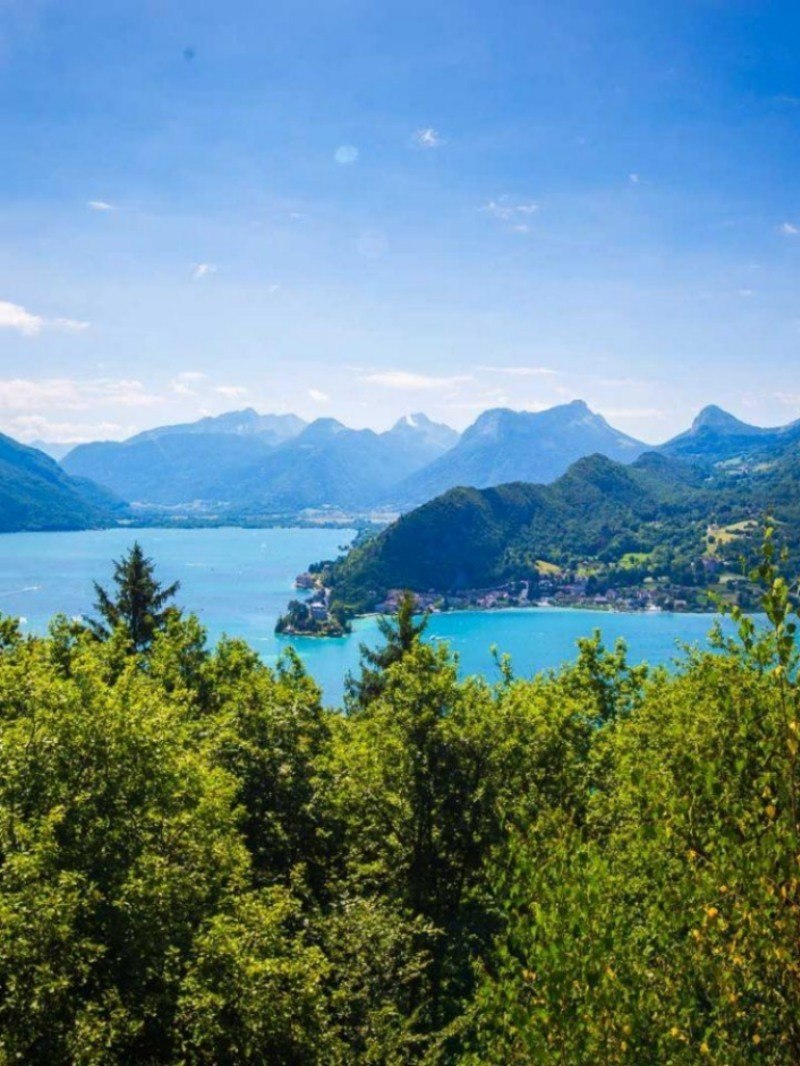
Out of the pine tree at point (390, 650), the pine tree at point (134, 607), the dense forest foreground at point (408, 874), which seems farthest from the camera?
the pine tree at point (390, 650)

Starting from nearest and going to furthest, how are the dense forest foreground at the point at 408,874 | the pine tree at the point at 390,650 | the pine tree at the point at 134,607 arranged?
the dense forest foreground at the point at 408,874, the pine tree at the point at 134,607, the pine tree at the point at 390,650

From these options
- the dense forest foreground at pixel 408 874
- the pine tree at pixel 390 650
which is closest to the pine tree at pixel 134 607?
the pine tree at pixel 390 650

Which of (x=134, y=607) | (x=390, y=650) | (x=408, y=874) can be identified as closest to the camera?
(x=408, y=874)

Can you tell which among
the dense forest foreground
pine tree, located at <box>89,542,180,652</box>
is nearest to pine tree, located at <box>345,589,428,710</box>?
pine tree, located at <box>89,542,180,652</box>

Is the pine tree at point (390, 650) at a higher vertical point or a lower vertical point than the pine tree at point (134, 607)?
lower

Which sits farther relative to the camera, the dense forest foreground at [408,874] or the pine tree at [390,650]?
the pine tree at [390,650]

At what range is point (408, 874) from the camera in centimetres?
2081

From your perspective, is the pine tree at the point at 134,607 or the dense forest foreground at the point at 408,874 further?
the pine tree at the point at 134,607

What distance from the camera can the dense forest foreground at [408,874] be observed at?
8211mm

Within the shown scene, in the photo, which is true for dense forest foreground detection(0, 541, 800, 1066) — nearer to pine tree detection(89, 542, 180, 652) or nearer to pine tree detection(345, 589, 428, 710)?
pine tree detection(345, 589, 428, 710)

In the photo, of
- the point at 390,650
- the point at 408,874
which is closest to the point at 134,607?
the point at 390,650

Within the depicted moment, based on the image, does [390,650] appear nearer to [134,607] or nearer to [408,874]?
[134,607]

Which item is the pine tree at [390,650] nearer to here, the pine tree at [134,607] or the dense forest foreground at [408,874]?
the pine tree at [134,607]

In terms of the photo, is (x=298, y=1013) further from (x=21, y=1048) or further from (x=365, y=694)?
(x=365, y=694)
